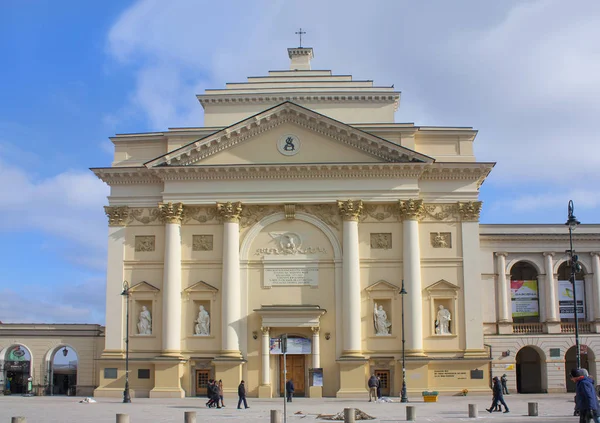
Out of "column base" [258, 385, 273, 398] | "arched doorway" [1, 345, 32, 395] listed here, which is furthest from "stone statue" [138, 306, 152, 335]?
"arched doorway" [1, 345, 32, 395]

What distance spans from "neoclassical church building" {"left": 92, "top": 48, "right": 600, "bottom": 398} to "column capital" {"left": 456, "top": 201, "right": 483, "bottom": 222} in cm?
6

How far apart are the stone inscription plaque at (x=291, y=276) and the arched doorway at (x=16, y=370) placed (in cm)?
1695

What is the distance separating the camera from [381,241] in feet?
162

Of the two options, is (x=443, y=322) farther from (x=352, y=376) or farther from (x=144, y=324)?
(x=144, y=324)

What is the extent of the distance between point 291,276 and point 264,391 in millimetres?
7040

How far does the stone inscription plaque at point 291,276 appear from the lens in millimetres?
49156

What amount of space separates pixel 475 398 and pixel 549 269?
11905 mm

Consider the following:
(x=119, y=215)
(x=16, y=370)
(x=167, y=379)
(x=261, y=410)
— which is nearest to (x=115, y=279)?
(x=119, y=215)

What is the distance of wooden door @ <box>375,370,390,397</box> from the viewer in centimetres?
4800

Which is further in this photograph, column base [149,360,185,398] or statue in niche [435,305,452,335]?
statue in niche [435,305,452,335]

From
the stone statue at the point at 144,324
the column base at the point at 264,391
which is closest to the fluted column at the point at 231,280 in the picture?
the column base at the point at 264,391

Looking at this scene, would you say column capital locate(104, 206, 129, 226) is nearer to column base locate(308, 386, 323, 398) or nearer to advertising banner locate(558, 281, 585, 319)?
column base locate(308, 386, 323, 398)

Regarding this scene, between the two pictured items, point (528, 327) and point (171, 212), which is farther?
point (528, 327)

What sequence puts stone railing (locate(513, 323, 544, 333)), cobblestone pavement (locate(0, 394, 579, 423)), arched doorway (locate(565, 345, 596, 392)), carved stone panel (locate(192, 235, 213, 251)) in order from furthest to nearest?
stone railing (locate(513, 323, 544, 333)) < arched doorway (locate(565, 345, 596, 392)) < carved stone panel (locate(192, 235, 213, 251)) < cobblestone pavement (locate(0, 394, 579, 423))
